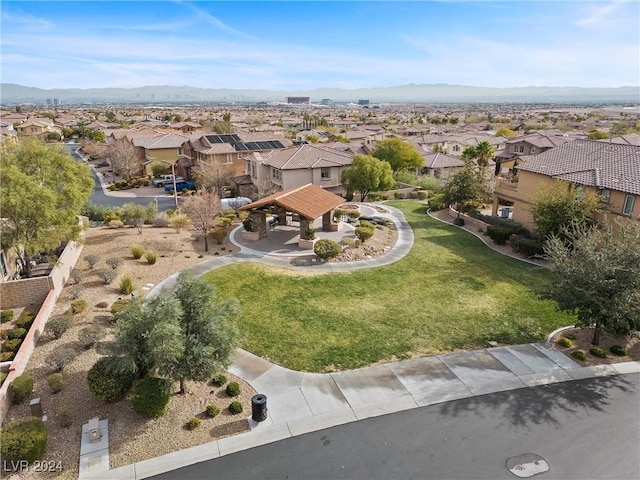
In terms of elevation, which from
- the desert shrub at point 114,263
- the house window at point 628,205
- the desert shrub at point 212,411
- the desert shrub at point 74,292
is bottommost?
the desert shrub at point 212,411

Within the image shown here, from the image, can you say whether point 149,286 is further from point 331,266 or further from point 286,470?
point 286,470

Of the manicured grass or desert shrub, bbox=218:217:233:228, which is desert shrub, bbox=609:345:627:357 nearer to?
the manicured grass

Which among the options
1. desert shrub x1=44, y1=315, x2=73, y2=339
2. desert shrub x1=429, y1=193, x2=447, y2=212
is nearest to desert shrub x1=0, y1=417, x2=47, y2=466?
desert shrub x1=44, y1=315, x2=73, y2=339

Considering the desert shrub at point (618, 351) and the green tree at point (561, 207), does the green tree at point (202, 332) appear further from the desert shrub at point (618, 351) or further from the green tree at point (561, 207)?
the green tree at point (561, 207)

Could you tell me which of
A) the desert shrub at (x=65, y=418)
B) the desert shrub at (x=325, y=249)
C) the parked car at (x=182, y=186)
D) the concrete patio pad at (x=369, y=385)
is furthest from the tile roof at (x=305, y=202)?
the parked car at (x=182, y=186)

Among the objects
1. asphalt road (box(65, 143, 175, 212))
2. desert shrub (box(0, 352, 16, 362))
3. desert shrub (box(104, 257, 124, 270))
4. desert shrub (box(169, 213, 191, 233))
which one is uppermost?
desert shrub (box(169, 213, 191, 233))

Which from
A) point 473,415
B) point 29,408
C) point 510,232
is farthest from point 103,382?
point 510,232
